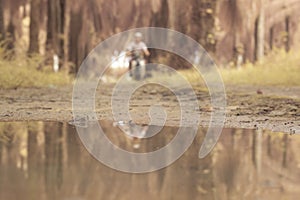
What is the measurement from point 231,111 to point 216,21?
10193 mm

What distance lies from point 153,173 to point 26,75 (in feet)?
33.1

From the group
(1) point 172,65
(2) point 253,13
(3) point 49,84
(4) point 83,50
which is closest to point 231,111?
(3) point 49,84

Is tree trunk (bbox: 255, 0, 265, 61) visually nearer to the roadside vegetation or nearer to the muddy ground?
the roadside vegetation

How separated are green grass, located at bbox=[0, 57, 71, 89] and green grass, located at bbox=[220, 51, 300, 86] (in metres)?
4.52

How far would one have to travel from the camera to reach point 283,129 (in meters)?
7.42

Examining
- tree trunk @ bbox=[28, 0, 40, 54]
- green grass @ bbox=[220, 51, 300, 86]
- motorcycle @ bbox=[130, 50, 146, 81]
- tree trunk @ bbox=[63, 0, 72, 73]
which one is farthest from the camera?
tree trunk @ bbox=[63, 0, 72, 73]

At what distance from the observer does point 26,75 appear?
Answer: 573 inches

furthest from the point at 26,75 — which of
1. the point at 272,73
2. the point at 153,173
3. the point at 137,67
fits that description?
the point at 153,173

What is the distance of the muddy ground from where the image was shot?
26.9 feet

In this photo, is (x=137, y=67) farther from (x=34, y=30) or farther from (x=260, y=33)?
(x=260, y=33)

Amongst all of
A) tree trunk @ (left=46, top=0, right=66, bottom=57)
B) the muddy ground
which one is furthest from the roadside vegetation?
tree trunk @ (left=46, top=0, right=66, bottom=57)

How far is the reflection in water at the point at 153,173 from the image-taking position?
418 centimetres

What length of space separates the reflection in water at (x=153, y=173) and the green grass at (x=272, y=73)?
28.6 ft

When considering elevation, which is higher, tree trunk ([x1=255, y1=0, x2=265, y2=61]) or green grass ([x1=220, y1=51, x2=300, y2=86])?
tree trunk ([x1=255, y1=0, x2=265, y2=61])
